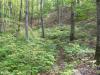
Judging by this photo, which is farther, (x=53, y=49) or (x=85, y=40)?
(x=85, y=40)

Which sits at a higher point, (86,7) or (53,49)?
(86,7)

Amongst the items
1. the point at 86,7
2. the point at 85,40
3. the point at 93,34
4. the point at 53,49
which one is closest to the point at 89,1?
the point at 86,7

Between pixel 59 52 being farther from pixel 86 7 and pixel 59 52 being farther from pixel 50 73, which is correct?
pixel 86 7

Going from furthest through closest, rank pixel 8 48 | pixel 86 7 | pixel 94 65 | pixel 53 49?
pixel 86 7, pixel 53 49, pixel 8 48, pixel 94 65

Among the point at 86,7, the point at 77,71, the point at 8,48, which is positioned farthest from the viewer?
the point at 86,7

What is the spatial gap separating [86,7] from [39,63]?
12.6m

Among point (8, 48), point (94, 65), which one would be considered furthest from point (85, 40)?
point (94, 65)

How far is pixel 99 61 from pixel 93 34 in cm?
1038

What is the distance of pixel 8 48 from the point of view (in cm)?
1345

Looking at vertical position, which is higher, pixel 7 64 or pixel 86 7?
pixel 86 7

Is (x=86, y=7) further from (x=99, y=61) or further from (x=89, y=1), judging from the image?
(x=99, y=61)

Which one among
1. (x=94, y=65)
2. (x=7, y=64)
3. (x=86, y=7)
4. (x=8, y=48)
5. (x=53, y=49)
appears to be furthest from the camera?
(x=86, y=7)

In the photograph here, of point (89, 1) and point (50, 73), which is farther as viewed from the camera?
point (89, 1)

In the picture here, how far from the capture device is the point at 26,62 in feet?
32.6
